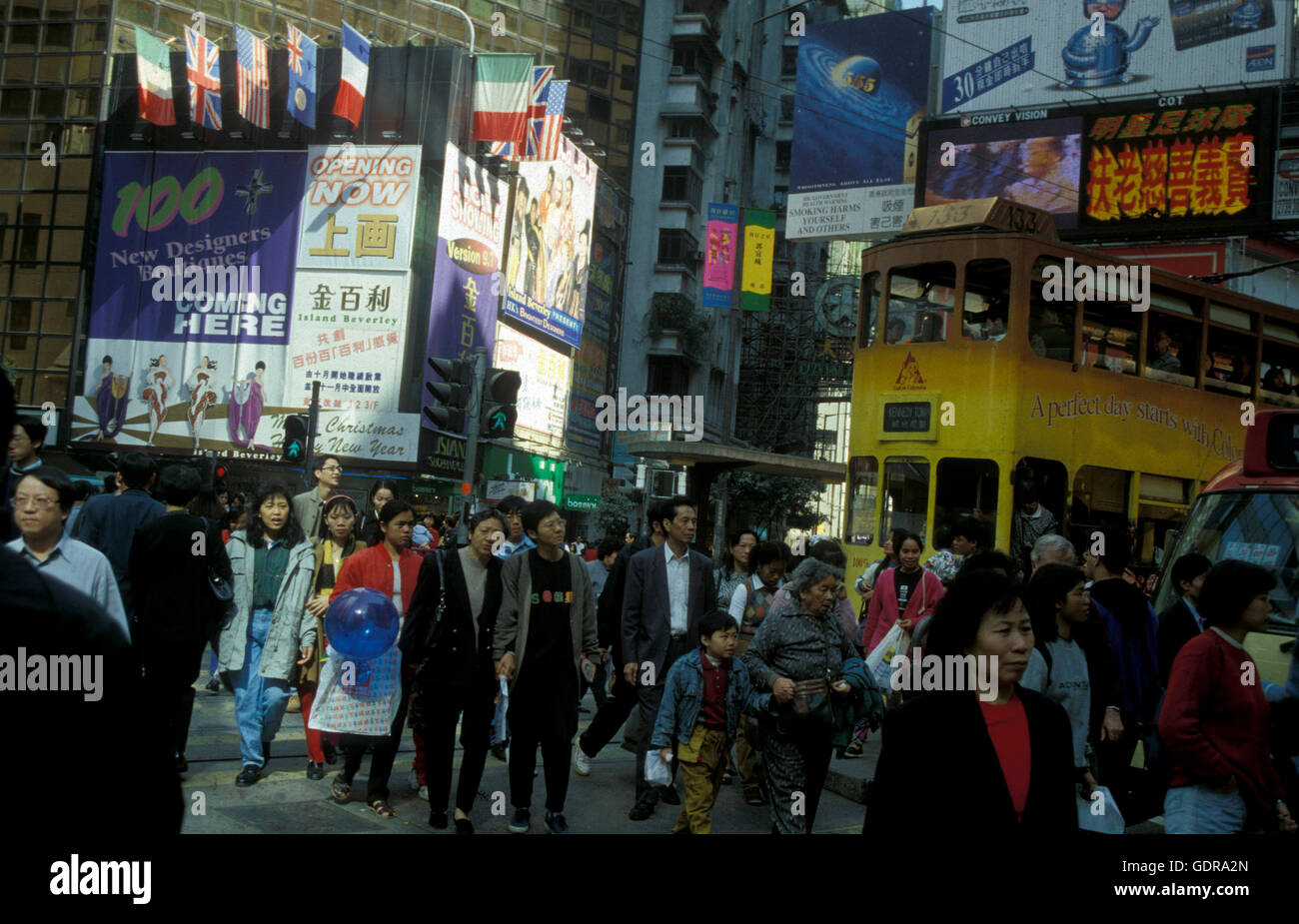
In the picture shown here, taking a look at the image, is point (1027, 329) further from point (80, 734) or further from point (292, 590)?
point (80, 734)

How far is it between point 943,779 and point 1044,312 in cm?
895

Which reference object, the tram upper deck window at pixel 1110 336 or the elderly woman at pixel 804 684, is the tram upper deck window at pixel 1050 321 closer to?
the tram upper deck window at pixel 1110 336

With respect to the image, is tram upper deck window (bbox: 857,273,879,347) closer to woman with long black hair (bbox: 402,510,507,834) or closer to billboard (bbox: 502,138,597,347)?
woman with long black hair (bbox: 402,510,507,834)

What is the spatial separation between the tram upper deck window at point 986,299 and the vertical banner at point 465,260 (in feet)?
68.7

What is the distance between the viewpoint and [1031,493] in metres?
10.4

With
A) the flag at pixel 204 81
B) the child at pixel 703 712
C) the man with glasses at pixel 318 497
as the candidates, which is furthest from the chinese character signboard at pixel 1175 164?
the flag at pixel 204 81

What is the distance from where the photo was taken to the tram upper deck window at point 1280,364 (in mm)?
12523

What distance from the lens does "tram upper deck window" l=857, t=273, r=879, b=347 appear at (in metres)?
11.8

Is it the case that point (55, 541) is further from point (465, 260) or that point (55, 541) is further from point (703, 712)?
point (465, 260)

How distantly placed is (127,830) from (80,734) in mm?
156

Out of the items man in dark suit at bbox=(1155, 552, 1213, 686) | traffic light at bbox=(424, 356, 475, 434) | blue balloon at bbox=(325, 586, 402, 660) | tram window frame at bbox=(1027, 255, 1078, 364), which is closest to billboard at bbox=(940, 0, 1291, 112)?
tram window frame at bbox=(1027, 255, 1078, 364)
